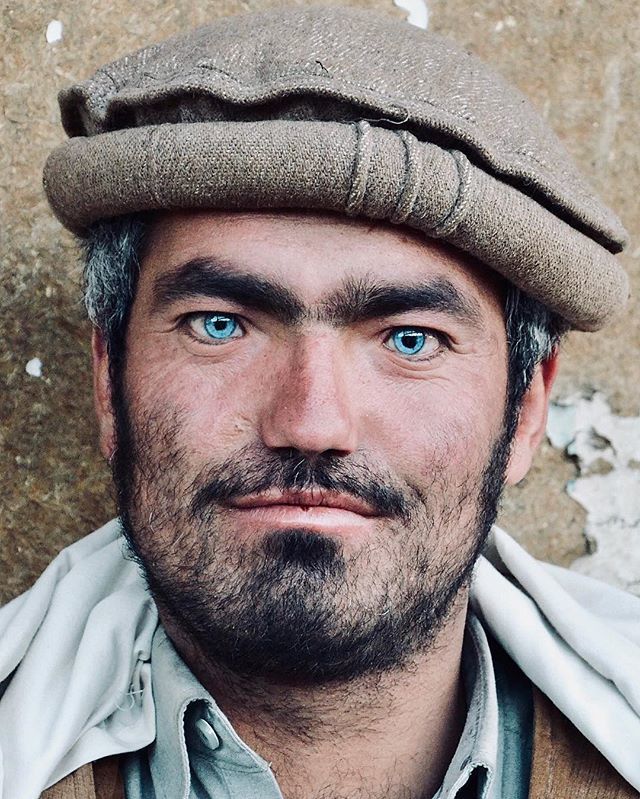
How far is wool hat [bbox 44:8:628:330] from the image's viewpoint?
1.33 meters

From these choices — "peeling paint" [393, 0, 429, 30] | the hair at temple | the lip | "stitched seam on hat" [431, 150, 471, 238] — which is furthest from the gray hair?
"peeling paint" [393, 0, 429, 30]

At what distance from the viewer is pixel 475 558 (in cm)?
155

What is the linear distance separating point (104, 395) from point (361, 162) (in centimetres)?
56

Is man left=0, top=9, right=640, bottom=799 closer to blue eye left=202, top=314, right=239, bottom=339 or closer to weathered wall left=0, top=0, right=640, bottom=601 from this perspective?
blue eye left=202, top=314, right=239, bottom=339

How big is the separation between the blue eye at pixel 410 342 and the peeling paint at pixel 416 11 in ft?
2.60

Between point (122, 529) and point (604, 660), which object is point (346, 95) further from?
point (604, 660)

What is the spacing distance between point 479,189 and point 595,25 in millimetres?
871

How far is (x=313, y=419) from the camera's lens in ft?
4.38

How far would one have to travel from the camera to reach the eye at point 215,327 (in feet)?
4.78

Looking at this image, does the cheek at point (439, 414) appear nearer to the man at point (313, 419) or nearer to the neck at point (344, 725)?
the man at point (313, 419)

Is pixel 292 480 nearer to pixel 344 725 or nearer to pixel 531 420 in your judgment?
pixel 344 725

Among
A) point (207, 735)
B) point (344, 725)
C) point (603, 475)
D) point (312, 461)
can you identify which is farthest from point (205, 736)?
point (603, 475)

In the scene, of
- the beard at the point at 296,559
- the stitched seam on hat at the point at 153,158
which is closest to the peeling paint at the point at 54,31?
the stitched seam on hat at the point at 153,158

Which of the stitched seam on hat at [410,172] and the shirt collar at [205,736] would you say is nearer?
the stitched seam on hat at [410,172]
